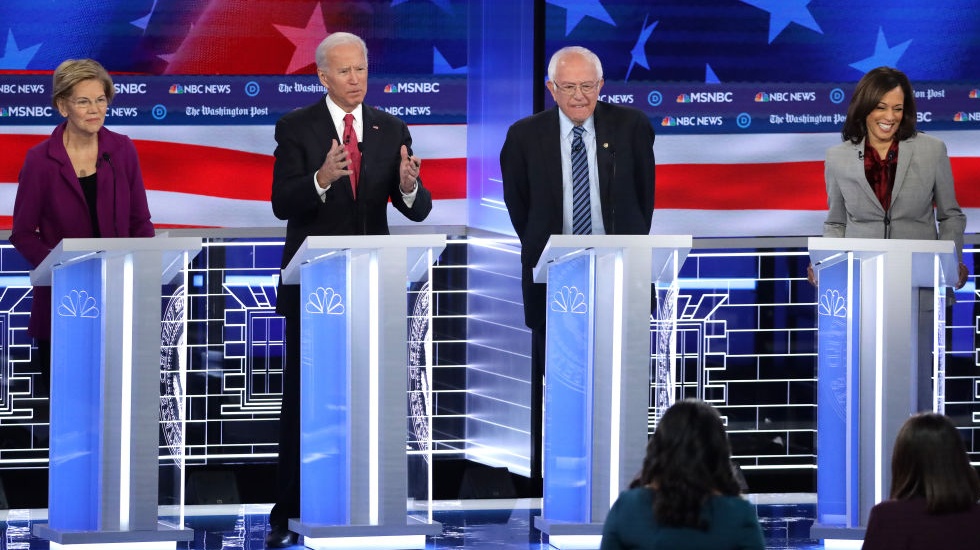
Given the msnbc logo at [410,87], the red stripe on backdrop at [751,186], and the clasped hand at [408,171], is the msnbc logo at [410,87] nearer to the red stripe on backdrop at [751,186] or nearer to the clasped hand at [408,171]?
the red stripe on backdrop at [751,186]

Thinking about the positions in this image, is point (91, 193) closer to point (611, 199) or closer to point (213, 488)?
point (213, 488)

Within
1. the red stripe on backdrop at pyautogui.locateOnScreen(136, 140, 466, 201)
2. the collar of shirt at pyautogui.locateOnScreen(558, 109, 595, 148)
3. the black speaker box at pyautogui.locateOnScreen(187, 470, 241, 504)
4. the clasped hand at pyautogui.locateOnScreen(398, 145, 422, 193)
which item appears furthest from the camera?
the red stripe on backdrop at pyautogui.locateOnScreen(136, 140, 466, 201)

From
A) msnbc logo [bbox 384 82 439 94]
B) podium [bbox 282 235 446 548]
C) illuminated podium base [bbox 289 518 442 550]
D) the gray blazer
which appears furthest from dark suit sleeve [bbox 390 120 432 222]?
msnbc logo [bbox 384 82 439 94]

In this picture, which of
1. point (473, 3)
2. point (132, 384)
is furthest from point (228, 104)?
point (132, 384)

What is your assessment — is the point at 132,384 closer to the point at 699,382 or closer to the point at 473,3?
the point at 699,382

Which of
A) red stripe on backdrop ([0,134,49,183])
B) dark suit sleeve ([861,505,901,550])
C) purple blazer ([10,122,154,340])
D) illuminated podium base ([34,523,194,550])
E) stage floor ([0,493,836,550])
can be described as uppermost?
red stripe on backdrop ([0,134,49,183])

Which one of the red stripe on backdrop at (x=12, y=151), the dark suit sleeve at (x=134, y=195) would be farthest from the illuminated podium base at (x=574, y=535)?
the red stripe on backdrop at (x=12, y=151)

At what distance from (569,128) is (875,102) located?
1024mm

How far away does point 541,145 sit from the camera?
19.3ft

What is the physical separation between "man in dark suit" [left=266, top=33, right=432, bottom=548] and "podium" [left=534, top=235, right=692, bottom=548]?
2.21ft

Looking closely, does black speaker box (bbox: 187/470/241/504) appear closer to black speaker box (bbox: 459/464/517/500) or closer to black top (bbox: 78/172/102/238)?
black speaker box (bbox: 459/464/517/500)

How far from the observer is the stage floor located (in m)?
5.70

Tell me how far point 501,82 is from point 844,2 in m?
1.73

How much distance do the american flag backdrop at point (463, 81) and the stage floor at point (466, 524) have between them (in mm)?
1800
